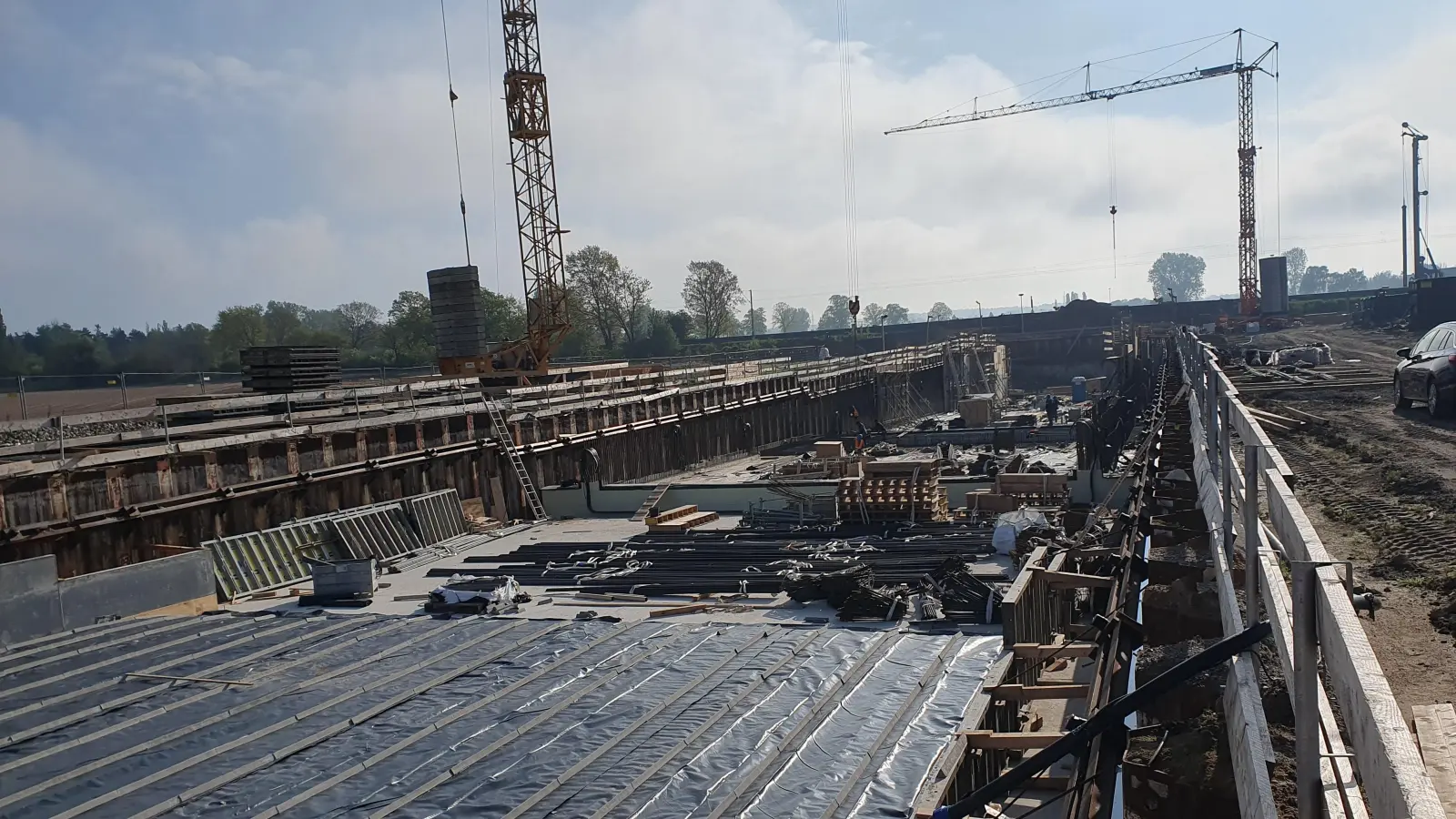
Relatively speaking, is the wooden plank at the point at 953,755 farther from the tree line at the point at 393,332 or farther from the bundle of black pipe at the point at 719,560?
the tree line at the point at 393,332

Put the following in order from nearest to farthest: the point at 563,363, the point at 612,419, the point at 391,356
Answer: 1. the point at 612,419
2. the point at 563,363
3. the point at 391,356

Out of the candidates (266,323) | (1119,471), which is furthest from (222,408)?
(266,323)

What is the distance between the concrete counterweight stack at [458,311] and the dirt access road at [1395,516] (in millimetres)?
29493

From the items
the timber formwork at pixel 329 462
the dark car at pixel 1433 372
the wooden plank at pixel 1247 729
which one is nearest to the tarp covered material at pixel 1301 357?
the dark car at pixel 1433 372

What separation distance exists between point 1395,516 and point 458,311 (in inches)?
1389

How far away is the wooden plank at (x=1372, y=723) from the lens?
6.48 feet

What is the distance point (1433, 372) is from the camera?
1515 cm

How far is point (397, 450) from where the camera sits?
914 inches

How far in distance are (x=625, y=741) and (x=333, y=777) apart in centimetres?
242

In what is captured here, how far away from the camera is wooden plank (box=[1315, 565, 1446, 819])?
1975 millimetres

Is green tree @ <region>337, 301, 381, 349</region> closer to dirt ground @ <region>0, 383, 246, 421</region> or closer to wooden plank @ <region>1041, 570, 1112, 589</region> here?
dirt ground @ <region>0, 383, 246, 421</region>

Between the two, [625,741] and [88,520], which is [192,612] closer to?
[88,520]

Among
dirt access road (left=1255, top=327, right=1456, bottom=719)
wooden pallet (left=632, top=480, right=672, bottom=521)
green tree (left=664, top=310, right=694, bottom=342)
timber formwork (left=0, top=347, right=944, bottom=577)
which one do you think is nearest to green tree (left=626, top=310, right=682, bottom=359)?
A: green tree (left=664, top=310, right=694, bottom=342)

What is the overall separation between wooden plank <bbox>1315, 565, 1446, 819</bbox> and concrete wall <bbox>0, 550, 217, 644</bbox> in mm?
15887
